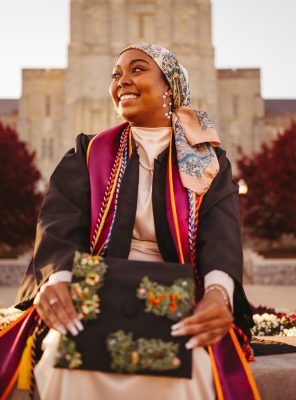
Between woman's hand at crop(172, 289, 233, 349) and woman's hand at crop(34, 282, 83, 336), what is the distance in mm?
381

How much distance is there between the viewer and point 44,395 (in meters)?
2.12

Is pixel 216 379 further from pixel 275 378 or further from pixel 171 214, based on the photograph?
pixel 171 214

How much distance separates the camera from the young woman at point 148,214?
84.0 inches

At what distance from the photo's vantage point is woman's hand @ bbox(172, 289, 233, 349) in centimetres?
210

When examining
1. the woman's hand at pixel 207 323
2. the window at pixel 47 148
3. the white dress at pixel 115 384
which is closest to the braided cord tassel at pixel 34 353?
the white dress at pixel 115 384

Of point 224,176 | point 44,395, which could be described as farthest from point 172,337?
point 224,176

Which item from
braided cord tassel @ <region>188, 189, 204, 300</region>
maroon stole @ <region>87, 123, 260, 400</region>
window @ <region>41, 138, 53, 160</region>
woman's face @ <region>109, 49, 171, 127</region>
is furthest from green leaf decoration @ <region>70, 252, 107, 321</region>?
window @ <region>41, 138, 53, 160</region>

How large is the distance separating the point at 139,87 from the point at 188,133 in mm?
357

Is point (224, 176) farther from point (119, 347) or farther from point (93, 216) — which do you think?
point (119, 347)

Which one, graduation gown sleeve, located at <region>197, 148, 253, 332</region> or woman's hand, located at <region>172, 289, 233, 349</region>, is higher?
graduation gown sleeve, located at <region>197, 148, 253, 332</region>

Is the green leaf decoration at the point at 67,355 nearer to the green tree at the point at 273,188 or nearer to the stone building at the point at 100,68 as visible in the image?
the green tree at the point at 273,188

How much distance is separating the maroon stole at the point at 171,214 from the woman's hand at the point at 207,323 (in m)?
0.13

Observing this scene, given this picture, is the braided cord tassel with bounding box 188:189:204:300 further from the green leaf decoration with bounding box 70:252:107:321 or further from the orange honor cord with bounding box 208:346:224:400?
the green leaf decoration with bounding box 70:252:107:321

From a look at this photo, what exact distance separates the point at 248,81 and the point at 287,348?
45.0 metres
